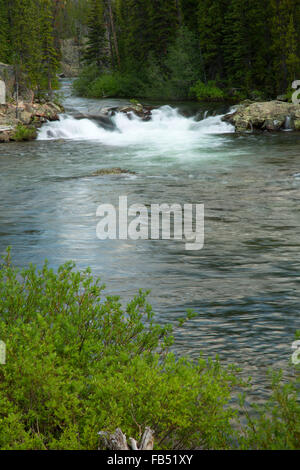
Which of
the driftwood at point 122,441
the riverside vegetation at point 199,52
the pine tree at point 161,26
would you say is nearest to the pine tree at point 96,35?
the riverside vegetation at point 199,52

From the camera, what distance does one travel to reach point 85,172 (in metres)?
19.6

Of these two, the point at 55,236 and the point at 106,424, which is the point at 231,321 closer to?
the point at 106,424

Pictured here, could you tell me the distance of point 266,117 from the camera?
3042 cm

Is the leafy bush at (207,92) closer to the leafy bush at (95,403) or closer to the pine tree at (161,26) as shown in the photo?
the pine tree at (161,26)

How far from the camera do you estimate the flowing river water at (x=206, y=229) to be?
690 centimetres

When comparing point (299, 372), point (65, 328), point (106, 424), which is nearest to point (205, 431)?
point (106, 424)

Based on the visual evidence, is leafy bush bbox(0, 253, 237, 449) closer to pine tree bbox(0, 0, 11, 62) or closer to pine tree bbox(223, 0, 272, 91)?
pine tree bbox(0, 0, 11, 62)

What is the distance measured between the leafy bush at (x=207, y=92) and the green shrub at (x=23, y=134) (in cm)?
1836

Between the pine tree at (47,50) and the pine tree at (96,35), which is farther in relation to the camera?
the pine tree at (96,35)

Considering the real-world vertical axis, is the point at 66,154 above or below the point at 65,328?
above

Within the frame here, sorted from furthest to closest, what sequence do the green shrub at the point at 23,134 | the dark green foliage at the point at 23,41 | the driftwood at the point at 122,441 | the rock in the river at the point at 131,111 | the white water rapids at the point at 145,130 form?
1. the dark green foliage at the point at 23,41
2. the rock in the river at the point at 131,111
3. the green shrub at the point at 23,134
4. the white water rapids at the point at 145,130
5. the driftwood at the point at 122,441

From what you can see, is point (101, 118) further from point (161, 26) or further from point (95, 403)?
point (95, 403)

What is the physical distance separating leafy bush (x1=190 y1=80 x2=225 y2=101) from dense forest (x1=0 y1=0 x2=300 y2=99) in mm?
83

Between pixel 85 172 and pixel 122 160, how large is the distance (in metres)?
2.89
